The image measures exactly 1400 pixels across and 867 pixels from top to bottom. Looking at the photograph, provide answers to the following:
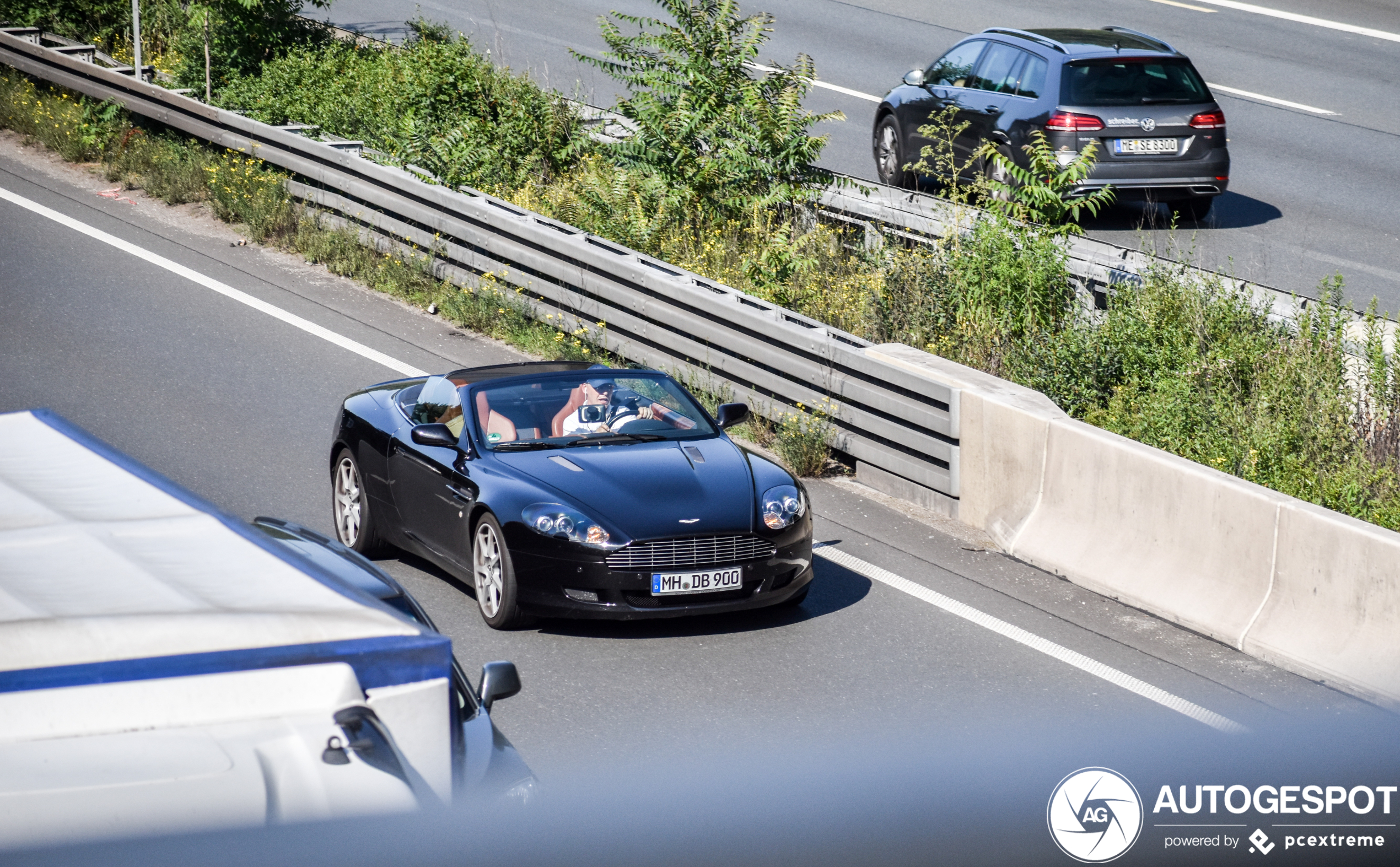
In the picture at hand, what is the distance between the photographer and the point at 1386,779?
6484mm

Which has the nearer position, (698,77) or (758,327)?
(758,327)

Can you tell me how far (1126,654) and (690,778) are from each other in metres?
2.65

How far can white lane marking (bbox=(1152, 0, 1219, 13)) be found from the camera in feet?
90.8

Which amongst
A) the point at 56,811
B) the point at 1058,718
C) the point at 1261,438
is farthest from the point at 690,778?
the point at 1261,438

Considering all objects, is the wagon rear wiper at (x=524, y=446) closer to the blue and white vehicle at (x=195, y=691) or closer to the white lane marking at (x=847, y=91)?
the blue and white vehicle at (x=195, y=691)

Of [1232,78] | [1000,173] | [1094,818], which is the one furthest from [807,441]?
[1232,78]

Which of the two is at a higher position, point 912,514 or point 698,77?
point 698,77

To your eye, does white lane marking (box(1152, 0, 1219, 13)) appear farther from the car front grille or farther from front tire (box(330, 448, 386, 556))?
the car front grille

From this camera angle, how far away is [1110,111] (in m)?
15.5

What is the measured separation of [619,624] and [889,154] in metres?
11.0

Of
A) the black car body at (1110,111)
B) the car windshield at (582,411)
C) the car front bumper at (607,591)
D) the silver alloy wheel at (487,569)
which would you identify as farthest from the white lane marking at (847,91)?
the car front bumper at (607,591)

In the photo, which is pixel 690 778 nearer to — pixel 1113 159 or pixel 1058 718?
pixel 1058 718

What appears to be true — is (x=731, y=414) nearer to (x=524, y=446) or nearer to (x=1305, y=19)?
(x=524, y=446)

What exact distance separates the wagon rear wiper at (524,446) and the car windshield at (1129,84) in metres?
8.88
